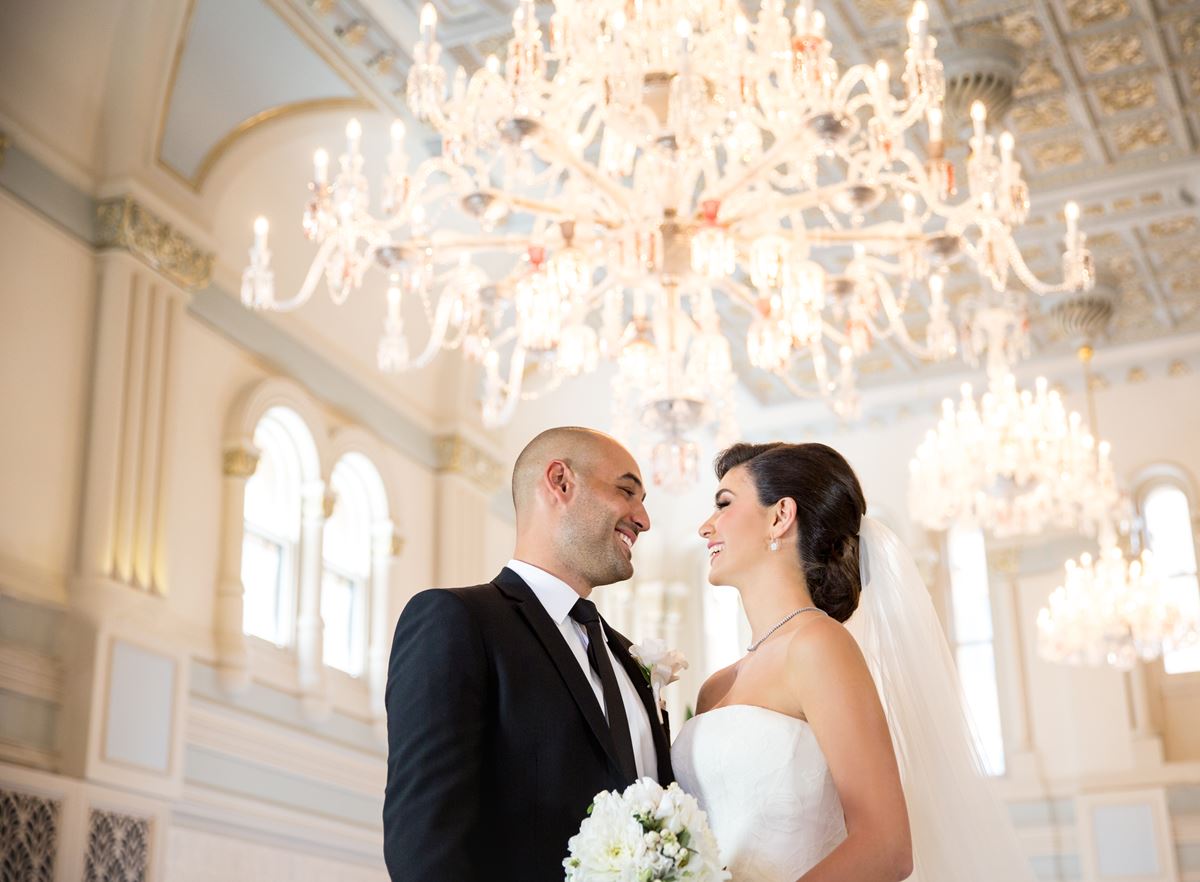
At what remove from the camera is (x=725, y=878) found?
2.95 meters

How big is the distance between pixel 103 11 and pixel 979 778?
709cm

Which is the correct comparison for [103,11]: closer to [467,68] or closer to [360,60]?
[360,60]

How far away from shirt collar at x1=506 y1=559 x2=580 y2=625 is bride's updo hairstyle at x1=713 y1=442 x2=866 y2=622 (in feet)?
2.26

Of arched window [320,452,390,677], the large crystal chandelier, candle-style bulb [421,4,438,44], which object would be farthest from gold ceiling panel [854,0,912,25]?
arched window [320,452,390,677]

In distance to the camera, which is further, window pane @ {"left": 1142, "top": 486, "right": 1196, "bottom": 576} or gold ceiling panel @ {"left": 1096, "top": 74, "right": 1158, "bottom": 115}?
window pane @ {"left": 1142, "top": 486, "right": 1196, "bottom": 576}

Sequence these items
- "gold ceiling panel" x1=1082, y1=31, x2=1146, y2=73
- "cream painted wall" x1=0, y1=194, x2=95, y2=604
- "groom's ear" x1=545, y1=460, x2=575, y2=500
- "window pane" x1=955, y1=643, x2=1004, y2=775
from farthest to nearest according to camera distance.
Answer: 1. "window pane" x1=955, y1=643, x2=1004, y2=775
2. "gold ceiling panel" x1=1082, y1=31, x2=1146, y2=73
3. "cream painted wall" x1=0, y1=194, x2=95, y2=604
4. "groom's ear" x1=545, y1=460, x2=575, y2=500

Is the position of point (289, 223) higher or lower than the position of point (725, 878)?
higher

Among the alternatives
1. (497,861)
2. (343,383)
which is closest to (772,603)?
(497,861)

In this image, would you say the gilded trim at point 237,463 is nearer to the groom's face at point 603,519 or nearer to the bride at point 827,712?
the bride at point 827,712

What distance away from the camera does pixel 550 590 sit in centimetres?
342

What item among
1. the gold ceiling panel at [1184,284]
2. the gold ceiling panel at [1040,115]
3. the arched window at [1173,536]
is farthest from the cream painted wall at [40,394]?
the arched window at [1173,536]

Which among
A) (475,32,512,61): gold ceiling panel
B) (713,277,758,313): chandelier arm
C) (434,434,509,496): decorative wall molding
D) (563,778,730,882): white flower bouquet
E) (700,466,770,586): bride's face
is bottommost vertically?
(563,778,730,882): white flower bouquet

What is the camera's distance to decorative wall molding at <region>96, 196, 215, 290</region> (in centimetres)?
903

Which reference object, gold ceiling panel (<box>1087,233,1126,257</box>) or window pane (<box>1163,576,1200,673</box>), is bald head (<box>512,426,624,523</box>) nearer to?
gold ceiling panel (<box>1087,233,1126,257</box>)
